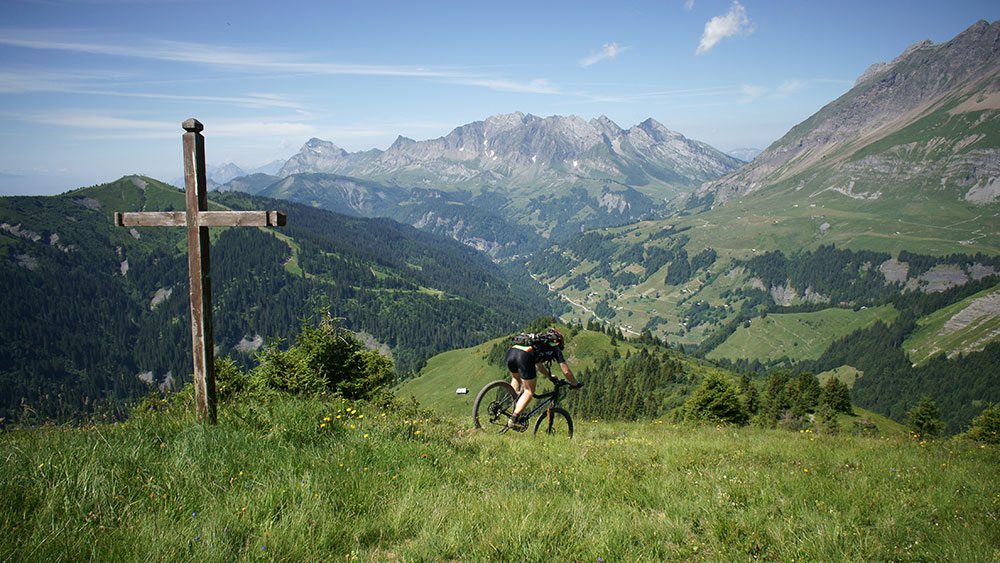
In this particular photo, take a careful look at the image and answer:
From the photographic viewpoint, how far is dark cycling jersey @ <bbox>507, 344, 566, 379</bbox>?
10039 mm

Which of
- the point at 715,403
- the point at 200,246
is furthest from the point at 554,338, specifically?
the point at 715,403

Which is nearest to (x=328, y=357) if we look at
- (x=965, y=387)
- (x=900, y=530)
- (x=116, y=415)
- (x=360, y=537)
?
(x=116, y=415)

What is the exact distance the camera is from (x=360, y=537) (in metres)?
4.91

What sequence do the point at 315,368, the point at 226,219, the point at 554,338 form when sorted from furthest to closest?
the point at 315,368 → the point at 554,338 → the point at 226,219

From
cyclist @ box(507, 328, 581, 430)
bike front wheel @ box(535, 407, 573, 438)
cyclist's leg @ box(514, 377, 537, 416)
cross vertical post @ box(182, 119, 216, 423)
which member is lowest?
bike front wheel @ box(535, 407, 573, 438)

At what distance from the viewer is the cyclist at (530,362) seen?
1006cm

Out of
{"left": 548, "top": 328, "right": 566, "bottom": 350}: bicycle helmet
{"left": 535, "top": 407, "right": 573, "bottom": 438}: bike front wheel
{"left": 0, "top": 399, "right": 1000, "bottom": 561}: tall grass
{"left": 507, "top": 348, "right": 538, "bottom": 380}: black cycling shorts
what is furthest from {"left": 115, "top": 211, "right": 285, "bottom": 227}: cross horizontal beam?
{"left": 535, "top": 407, "right": 573, "bottom": 438}: bike front wheel

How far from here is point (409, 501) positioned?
5387 millimetres

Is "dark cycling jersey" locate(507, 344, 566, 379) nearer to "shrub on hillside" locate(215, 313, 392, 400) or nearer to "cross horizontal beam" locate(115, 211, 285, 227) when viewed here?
"shrub on hillside" locate(215, 313, 392, 400)

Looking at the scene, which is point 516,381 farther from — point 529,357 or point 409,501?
point 409,501

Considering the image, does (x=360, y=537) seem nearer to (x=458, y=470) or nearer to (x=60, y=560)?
(x=458, y=470)

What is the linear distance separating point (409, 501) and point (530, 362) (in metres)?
5.10

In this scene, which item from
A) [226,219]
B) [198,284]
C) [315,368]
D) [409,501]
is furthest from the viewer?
[315,368]

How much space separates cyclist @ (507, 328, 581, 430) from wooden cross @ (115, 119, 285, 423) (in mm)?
5554
